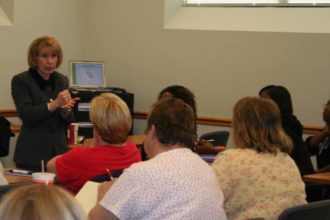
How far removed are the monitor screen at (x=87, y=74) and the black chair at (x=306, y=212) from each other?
169 inches

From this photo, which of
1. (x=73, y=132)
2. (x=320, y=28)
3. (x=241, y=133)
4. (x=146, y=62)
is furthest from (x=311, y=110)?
(x=241, y=133)

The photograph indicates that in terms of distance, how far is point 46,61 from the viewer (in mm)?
4496

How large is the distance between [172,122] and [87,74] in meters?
4.28

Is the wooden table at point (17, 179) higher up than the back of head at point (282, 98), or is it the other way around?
the back of head at point (282, 98)

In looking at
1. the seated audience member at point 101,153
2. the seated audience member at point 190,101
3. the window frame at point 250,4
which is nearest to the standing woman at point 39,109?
the seated audience member at point 190,101

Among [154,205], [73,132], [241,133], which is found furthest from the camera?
[73,132]

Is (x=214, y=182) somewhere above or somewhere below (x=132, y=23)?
below

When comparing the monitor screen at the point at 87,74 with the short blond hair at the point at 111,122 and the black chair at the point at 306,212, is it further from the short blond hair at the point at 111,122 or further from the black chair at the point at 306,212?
the black chair at the point at 306,212

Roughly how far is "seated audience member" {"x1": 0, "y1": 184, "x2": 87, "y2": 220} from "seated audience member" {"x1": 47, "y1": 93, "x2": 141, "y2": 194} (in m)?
1.73

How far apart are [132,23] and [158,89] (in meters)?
→ 0.84

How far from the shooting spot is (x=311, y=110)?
6191 mm

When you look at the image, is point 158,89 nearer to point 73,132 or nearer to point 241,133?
point 73,132

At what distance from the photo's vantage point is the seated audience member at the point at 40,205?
133 cm


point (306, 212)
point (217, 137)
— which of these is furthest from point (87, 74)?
point (306, 212)
